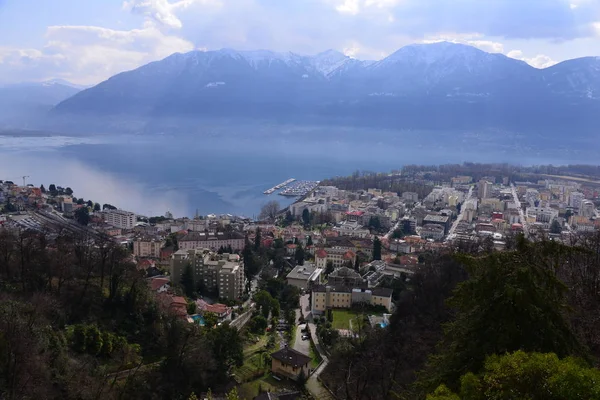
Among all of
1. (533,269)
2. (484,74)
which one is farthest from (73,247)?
(484,74)

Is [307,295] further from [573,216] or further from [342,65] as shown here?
[342,65]

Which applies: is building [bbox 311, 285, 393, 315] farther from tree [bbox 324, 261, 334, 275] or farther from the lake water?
the lake water

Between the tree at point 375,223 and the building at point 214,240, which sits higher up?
the building at point 214,240

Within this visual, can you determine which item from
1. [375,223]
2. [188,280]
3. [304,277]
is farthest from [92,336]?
[375,223]

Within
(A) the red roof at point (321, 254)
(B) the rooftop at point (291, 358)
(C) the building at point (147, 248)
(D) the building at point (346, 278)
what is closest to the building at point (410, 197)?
(A) the red roof at point (321, 254)

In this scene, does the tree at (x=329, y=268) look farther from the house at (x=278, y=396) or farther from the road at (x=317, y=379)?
the house at (x=278, y=396)

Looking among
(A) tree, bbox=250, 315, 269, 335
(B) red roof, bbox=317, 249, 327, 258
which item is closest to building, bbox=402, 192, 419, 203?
(B) red roof, bbox=317, 249, 327, 258

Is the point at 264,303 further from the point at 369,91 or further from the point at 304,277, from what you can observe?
the point at 369,91
